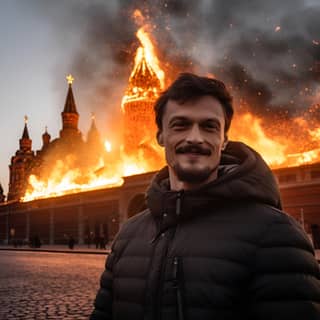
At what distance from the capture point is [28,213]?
2564 inches

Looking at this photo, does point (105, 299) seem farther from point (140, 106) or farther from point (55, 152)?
point (55, 152)

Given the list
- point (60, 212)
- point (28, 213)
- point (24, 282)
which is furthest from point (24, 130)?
point (24, 282)

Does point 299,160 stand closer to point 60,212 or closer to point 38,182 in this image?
point 60,212

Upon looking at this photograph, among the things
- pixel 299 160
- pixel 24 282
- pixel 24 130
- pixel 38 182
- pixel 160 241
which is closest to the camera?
pixel 160 241

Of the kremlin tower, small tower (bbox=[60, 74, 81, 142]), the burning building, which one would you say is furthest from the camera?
small tower (bbox=[60, 74, 81, 142])

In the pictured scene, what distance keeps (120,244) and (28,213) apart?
214ft

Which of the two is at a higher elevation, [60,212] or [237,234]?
[60,212]

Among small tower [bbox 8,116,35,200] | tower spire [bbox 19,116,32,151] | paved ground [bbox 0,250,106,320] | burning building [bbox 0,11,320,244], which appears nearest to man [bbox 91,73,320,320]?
paved ground [bbox 0,250,106,320]

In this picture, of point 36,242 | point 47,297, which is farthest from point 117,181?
point 47,297

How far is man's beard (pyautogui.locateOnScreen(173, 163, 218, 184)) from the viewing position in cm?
228

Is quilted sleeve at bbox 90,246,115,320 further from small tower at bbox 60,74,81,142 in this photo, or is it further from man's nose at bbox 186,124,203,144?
small tower at bbox 60,74,81,142

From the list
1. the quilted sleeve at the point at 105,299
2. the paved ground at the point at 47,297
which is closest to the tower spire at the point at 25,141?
the paved ground at the point at 47,297

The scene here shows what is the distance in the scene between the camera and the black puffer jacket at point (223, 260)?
1928 millimetres

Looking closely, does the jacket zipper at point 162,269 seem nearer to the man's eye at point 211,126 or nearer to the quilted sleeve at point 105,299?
the man's eye at point 211,126
